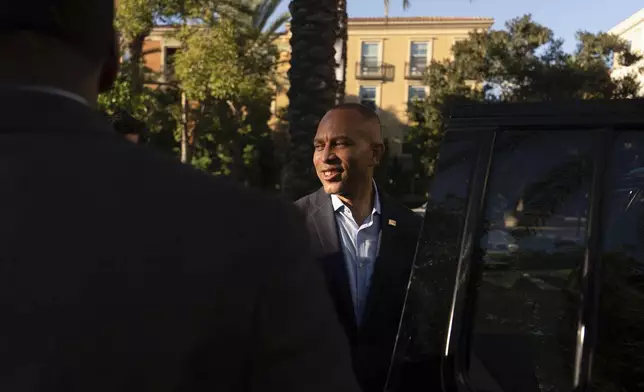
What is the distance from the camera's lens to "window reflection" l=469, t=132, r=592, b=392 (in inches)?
63.1

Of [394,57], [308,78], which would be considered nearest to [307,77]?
[308,78]

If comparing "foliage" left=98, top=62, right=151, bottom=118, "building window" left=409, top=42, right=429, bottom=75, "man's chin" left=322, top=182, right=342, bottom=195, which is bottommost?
"man's chin" left=322, top=182, right=342, bottom=195

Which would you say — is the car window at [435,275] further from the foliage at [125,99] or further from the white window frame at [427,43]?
the white window frame at [427,43]

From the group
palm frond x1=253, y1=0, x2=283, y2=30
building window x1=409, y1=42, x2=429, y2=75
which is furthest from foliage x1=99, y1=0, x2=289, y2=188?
building window x1=409, y1=42, x2=429, y2=75

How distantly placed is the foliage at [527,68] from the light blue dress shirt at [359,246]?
20.0 m

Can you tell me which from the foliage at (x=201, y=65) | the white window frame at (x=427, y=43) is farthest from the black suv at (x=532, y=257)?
the white window frame at (x=427, y=43)

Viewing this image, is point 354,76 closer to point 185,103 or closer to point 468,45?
point 468,45

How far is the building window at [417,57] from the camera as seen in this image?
1422 inches

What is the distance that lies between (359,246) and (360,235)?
6 centimetres

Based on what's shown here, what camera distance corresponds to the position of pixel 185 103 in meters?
23.0

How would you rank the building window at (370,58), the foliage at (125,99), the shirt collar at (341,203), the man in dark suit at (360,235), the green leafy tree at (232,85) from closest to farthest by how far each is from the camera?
the man in dark suit at (360,235) → the shirt collar at (341,203) → the foliage at (125,99) → the green leafy tree at (232,85) → the building window at (370,58)

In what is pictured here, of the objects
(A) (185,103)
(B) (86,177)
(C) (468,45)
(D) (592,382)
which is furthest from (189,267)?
(C) (468,45)

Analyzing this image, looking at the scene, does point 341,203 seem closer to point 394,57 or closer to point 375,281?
point 375,281

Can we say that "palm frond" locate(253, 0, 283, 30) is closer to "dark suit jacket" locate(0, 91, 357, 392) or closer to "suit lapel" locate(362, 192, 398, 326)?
"suit lapel" locate(362, 192, 398, 326)
